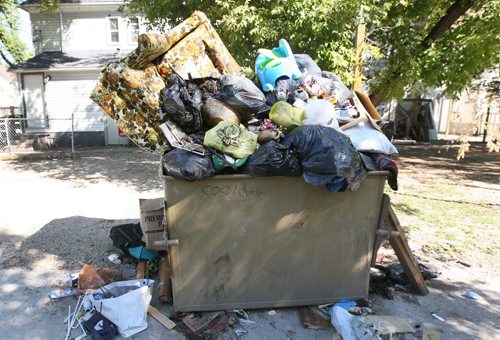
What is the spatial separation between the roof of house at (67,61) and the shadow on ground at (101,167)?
3.46m

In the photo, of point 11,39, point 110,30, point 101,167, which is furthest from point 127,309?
point 11,39

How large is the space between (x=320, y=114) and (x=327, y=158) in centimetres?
57

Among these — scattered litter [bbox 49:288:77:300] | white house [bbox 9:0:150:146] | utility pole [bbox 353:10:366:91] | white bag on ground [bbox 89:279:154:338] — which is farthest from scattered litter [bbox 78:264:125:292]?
white house [bbox 9:0:150:146]

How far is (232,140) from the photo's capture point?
2.65 metres

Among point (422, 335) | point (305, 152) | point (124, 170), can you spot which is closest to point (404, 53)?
point (305, 152)

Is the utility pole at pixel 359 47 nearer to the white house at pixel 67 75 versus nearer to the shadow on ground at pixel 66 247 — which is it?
the shadow on ground at pixel 66 247

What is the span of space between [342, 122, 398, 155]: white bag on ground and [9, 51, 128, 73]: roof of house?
12.5m

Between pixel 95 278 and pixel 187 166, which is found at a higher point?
pixel 187 166

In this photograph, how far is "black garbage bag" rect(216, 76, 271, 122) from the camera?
9.78 feet

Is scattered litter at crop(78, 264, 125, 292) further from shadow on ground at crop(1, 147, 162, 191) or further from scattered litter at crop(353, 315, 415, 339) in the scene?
shadow on ground at crop(1, 147, 162, 191)

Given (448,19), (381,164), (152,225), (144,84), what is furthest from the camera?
(448,19)

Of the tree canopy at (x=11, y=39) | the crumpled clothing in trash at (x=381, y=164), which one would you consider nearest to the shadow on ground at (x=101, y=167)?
the crumpled clothing in trash at (x=381, y=164)

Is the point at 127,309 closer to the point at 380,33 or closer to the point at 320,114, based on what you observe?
the point at 320,114

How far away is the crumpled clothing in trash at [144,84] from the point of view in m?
3.15
